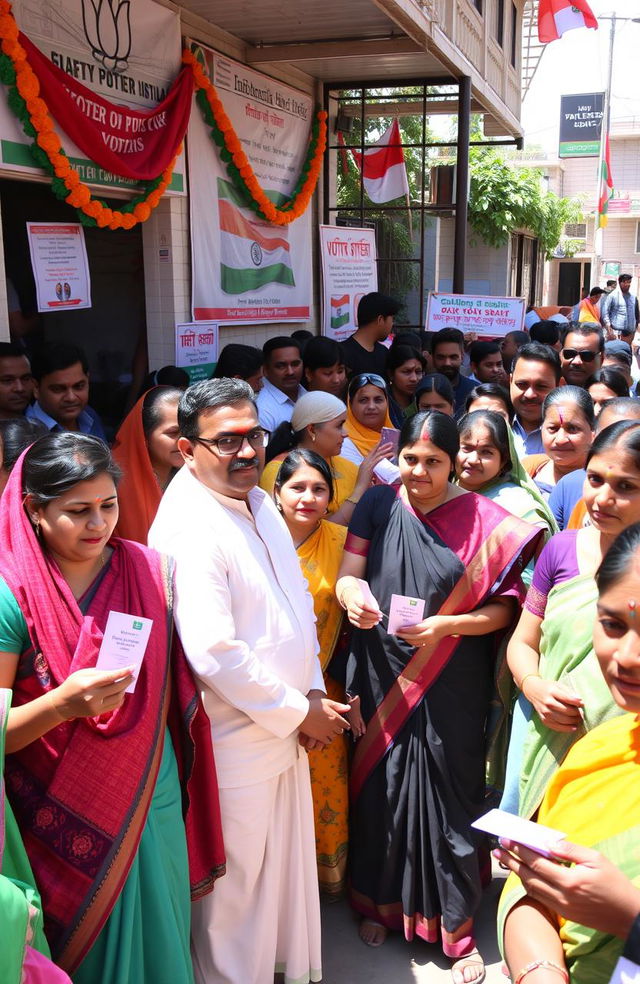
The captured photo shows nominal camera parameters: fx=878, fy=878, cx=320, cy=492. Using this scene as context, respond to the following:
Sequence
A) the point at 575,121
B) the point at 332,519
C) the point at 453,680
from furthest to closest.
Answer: the point at 575,121
the point at 332,519
the point at 453,680

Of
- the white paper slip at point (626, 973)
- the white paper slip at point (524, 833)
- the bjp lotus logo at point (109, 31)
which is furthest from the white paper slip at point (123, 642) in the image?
the bjp lotus logo at point (109, 31)

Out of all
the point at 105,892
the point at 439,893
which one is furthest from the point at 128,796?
the point at 439,893

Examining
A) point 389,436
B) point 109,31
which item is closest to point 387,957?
point 389,436

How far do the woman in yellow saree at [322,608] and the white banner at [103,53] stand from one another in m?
2.38

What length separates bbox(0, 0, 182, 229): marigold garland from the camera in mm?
4039

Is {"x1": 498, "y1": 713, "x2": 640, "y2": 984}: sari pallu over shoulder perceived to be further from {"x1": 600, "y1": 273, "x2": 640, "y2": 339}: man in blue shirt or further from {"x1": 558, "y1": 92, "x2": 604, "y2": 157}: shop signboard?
{"x1": 558, "y1": 92, "x2": 604, "y2": 157}: shop signboard

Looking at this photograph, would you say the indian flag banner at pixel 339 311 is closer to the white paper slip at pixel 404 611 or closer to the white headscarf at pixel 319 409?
the white headscarf at pixel 319 409

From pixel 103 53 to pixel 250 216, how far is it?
195 centimetres

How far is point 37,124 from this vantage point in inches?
168

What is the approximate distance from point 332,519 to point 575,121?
25401 millimetres

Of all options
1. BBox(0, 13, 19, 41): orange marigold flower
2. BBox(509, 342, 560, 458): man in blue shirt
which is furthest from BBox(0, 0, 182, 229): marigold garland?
BBox(509, 342, 560, 458): man in blue shirt

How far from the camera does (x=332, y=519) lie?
138 inches

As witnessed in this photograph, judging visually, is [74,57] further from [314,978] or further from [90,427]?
[314,978]

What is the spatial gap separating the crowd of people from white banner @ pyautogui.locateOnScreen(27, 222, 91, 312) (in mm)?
1011
